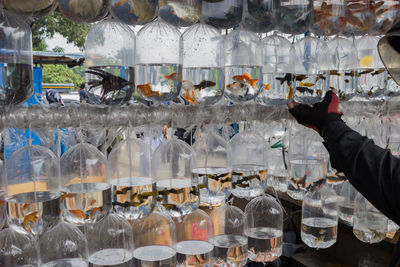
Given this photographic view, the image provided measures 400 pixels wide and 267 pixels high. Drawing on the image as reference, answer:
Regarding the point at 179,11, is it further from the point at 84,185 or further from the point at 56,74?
the point at 56,74

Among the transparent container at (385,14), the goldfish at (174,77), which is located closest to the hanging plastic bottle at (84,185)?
the goldfish at (174,77)

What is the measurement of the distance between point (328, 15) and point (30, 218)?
101cm

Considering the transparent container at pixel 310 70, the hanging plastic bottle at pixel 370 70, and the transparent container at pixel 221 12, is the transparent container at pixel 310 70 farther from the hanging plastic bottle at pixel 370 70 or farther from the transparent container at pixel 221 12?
the transparent container at pixel 221 12

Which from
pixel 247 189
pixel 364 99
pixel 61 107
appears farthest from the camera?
pixel 364 99

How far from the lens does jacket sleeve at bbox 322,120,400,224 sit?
102cm

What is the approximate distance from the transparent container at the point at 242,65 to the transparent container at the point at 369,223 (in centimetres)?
61

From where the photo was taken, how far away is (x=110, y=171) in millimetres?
1001

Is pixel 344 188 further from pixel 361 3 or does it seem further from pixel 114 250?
pixel 114 250

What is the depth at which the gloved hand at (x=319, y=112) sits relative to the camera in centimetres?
111

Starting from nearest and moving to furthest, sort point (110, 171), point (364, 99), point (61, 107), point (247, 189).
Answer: point (61, 107) < point (110, 171) < point (247, 189) < point (364, 99)

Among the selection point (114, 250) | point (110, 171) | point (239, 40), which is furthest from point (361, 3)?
point (114, 250)

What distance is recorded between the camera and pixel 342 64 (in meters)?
1.24

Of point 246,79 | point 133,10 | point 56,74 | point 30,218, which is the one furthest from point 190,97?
point 56,74

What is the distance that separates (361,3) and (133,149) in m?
0.86
